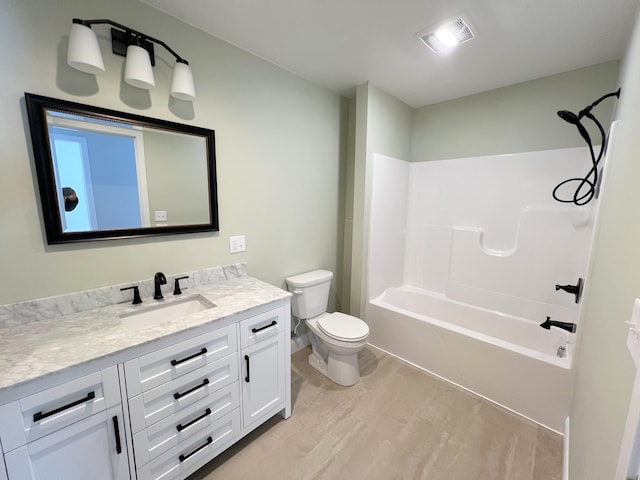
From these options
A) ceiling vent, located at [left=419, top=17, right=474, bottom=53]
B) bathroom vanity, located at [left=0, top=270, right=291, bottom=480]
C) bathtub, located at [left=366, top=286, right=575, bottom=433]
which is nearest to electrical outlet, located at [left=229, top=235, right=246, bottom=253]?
bathroom vanity, located at [left=0, top=270, right=291, bottom=480]

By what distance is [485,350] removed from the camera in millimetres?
1872

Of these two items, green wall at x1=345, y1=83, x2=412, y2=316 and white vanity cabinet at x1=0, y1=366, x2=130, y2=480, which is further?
green wall at x1=345, y1=83, x2=412, y2=316

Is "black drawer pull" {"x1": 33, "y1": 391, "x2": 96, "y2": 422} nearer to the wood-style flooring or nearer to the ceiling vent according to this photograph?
the wood-style flooring

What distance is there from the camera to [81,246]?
1294 mm

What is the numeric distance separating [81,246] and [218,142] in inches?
37.4

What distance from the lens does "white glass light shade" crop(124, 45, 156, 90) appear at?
1261 mm

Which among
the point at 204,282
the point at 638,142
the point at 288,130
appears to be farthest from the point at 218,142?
the point at 638,142

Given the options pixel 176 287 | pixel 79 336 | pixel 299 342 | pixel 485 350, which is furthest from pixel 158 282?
pixel 485 350

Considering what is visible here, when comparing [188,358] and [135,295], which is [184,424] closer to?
[188,358]

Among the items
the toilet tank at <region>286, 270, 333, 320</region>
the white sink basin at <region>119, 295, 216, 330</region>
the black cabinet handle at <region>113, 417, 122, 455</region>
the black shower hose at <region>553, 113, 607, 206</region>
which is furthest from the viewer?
the toilet tank at <region>286, 270, 333, 320</region>

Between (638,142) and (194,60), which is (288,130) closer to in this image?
(194,60)

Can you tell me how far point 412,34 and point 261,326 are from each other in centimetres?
Result: 195

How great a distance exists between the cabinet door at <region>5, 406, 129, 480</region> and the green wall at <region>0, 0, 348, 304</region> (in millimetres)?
652

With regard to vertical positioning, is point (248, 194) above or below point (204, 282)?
above
